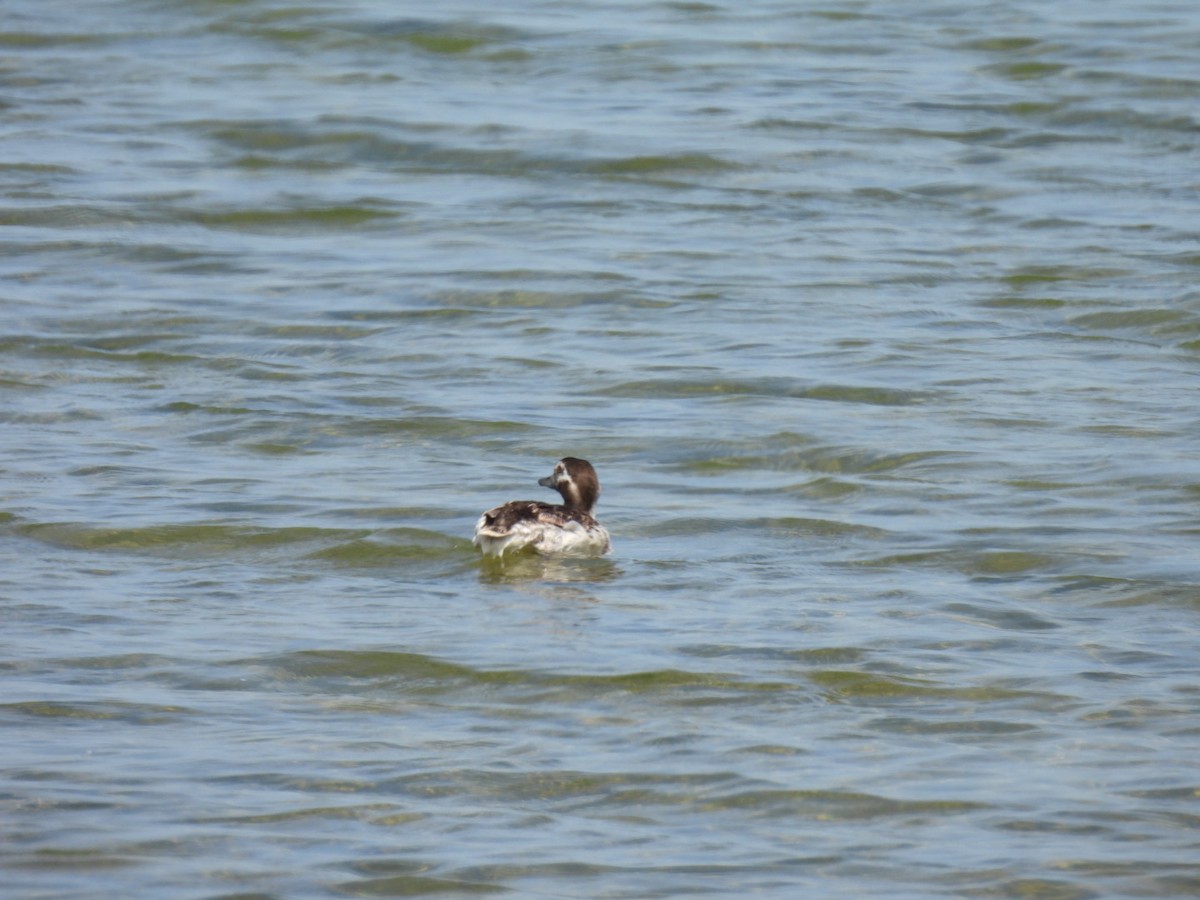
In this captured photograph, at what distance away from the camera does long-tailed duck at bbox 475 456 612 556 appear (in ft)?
31.0

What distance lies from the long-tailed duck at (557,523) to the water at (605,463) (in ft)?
0.51

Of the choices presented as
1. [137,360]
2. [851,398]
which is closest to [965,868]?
[851,398]

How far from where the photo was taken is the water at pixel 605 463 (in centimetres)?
666

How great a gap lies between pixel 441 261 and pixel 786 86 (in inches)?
260

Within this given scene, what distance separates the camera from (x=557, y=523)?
9.65 m

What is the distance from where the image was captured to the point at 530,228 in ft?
53.6

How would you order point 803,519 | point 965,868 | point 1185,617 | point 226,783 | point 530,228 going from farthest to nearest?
point 530,228 → point 803,519 → point 1185,617 → point 226,783 → point 965,868

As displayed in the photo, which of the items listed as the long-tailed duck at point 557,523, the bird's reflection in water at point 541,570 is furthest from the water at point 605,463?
the long-tailed duck at point 557,523

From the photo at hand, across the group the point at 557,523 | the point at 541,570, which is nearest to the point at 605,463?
the point at 557,523

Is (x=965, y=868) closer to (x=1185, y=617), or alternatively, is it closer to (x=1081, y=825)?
(x=1081, y=825)

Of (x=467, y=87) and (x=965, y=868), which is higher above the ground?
(x=467, y=87)

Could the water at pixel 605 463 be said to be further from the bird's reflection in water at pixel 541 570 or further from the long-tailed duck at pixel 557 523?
the long-tailed duck at pixel 557 523

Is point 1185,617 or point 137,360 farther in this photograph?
point 137,360

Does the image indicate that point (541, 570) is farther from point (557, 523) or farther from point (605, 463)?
point (605, 463)
